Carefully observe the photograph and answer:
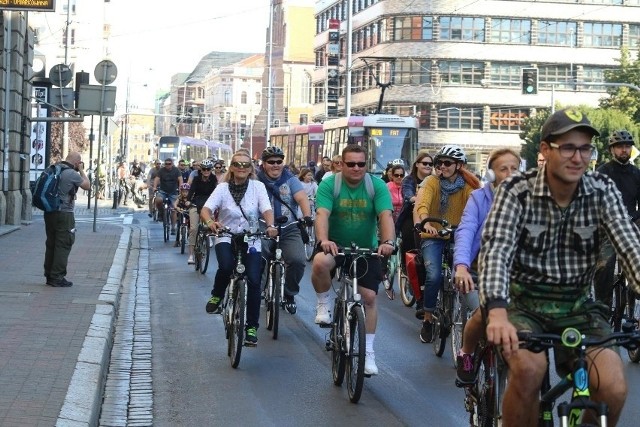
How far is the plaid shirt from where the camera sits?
15.7 ft

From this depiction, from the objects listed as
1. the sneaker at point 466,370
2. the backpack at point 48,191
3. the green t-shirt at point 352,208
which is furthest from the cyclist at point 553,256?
the backpack at point 48,191

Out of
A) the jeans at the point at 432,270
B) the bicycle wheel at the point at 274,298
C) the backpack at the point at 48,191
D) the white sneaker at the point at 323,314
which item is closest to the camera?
the white sneaker at the point at 323,314

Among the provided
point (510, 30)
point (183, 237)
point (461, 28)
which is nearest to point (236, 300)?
point (183, 237)

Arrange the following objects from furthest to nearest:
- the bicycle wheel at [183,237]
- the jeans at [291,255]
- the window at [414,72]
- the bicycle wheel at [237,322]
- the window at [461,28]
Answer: the window at [414,72] < the window at [461,28] < the bicycle wheel at [183,237] < the jeans at [291,255] < the bicycle wheel at [237,322]

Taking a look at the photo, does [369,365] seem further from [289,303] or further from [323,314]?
[289,303]

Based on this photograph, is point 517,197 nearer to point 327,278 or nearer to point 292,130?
point 327,278

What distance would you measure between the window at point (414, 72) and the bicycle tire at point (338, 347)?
258ft

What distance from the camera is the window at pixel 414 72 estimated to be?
86812mm

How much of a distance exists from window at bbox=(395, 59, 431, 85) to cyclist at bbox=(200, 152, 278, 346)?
76.6 metres

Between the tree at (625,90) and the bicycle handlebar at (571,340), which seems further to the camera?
the tree at (625,90)

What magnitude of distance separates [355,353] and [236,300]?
1848 mm

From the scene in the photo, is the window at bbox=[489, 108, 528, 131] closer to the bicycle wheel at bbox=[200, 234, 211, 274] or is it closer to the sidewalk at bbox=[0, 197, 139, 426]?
the sidewalk at bbox=[0, 197, 139, 426]

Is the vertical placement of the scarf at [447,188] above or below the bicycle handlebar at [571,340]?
above

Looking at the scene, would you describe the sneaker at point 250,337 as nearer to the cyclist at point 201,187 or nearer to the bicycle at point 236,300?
the bicycle at point 236,300
